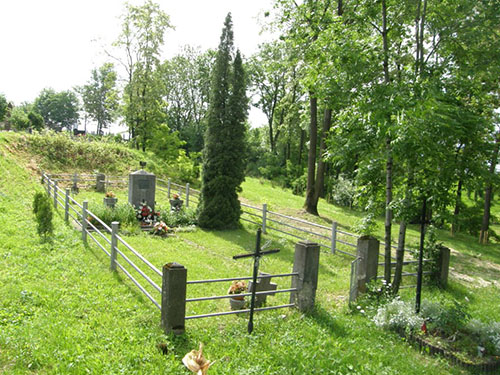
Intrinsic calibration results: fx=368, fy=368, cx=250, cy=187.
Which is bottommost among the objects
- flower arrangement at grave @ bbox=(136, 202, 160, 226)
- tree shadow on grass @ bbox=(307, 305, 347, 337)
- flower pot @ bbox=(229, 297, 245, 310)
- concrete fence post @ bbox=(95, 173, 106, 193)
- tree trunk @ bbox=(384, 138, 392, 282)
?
tree shadow on grass @ bbox=(307, 305, 347, 337)

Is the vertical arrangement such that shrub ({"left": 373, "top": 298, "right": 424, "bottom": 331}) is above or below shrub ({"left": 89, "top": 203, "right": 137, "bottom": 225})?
below

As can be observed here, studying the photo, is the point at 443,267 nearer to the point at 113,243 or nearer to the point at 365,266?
the point at 365,266

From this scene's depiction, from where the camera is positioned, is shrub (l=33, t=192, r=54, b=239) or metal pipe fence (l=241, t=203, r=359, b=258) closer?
shrub (l=33, t=192, r=54, b=239)

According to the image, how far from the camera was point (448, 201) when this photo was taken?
21.9 feet

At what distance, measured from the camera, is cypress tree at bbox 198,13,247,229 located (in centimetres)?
1531

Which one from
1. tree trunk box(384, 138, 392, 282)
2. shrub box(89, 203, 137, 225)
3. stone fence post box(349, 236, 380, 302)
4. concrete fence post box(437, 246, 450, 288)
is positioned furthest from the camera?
shrub box(89, 203, 137, 225)

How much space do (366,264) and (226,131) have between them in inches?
376

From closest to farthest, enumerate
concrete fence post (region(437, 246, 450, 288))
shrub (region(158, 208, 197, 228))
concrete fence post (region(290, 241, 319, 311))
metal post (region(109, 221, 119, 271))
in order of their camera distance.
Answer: concrete fence post (region(290, 241, 319, 311)), metal post (region(109, 221, 119, 271)), concrete fence post (region(437, 246, 450, 288)), shrub (region(158, 208, 197, 228))

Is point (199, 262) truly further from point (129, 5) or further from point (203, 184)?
point (129, 5)

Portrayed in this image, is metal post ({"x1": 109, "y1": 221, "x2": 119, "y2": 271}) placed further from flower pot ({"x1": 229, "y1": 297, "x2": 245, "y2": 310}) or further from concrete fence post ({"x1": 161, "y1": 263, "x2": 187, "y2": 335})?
concrete fence post ({"x1": 161, "y1": 263, "x2": 187, "y2": 335})

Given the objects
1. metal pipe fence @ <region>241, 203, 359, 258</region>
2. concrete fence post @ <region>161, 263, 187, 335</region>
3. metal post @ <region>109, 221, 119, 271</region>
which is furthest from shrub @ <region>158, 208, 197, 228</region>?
concrete fence post @ <region>161, 263, 187, 335</region>

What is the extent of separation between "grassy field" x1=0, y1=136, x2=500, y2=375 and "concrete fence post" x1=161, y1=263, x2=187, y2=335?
163mm

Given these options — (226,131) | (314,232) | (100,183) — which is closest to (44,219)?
(226,131)

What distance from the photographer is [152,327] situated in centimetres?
543
